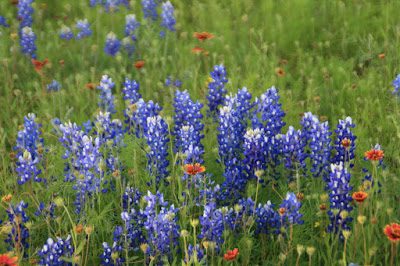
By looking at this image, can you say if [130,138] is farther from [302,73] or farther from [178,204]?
[302,73]

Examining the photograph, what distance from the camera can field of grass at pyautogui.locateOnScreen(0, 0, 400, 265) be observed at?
9.89 feet

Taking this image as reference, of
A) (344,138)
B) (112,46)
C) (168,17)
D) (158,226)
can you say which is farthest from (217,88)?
(168,17)

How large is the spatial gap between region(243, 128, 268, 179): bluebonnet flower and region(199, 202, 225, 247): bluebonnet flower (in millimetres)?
481

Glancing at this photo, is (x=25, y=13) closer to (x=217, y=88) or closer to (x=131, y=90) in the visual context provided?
(x=131, y=90)

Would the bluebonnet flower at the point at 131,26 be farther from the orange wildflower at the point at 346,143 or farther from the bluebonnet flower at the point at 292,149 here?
the orange wildflower at the point at 346,143

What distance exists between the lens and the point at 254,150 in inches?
129

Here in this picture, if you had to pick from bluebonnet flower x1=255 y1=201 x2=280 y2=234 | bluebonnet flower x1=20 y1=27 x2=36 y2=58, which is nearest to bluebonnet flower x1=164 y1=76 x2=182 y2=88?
bluebonnet flower x1=20 y1=27 x2=36 y2=58

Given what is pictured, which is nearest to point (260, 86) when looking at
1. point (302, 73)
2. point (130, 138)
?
point (302, 73)

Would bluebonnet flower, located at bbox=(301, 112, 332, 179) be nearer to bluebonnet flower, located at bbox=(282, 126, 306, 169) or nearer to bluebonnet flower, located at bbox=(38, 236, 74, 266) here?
bluebonnet flower, located at bbox=(282, 126, 306, 169)

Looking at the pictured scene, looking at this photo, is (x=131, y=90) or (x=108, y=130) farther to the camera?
(x=131, y=90)

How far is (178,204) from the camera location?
325 centimetres

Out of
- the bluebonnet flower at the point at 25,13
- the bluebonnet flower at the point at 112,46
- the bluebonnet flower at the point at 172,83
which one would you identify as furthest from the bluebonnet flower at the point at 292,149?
the bluebonnet flower at the point at 25,13

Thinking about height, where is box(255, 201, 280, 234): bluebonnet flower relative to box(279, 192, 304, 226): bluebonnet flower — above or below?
below

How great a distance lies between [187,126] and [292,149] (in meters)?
0.56
